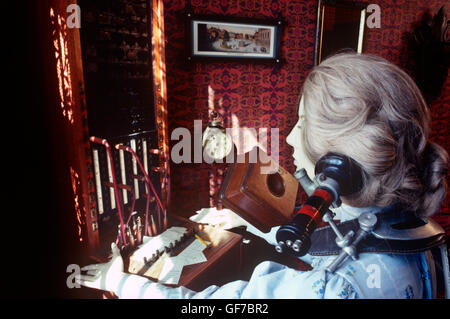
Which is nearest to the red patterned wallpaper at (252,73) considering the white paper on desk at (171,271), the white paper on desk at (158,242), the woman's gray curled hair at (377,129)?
the white paper on desk at (158,242)

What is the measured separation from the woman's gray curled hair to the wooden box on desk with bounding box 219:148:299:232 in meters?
0.62

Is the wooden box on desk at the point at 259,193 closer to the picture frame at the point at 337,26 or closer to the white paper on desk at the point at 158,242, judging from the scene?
the white paper on desk at the point at 158,242

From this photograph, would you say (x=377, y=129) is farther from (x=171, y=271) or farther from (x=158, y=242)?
(x=158, y=242)

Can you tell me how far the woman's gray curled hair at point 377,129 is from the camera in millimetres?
835

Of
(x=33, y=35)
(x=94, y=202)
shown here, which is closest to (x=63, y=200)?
(x=94, y=202)

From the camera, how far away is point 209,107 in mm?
2391

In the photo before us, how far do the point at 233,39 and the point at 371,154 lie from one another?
5.88ft

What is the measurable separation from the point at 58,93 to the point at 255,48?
1.60m

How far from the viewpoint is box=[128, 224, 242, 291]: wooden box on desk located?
1.28m

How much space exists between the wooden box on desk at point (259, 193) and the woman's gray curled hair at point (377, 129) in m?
0.62

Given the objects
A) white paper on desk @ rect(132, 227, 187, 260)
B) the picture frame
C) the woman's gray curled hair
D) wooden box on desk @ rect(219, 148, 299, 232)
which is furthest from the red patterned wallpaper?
the woman's gray curled hair

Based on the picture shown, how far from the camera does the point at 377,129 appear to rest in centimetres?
83
